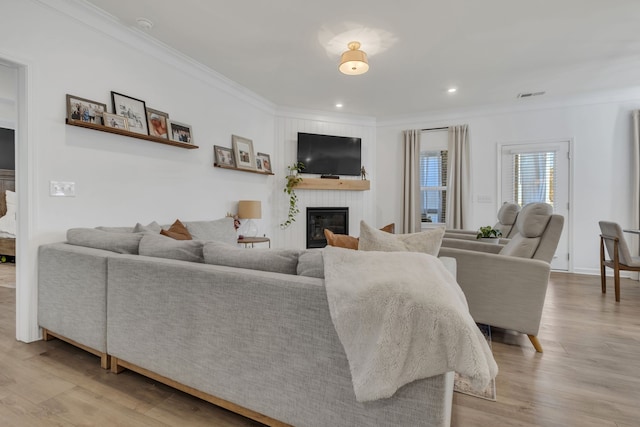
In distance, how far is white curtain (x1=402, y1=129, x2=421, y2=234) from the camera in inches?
223

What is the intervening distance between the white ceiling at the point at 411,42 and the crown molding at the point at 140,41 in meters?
0.08

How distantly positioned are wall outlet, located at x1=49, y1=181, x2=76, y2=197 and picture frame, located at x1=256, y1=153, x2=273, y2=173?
2560 mm

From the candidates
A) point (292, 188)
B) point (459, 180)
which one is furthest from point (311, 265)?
point (459, 180)

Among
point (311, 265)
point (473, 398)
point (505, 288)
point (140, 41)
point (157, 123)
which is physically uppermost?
point (140, 41)

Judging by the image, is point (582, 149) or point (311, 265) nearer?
point (311, 265)

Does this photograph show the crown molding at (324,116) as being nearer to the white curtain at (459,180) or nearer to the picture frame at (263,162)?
the picture frame at (263,162)

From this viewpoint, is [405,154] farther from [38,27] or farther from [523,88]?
[38,27]

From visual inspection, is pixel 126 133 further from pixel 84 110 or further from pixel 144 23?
pixel 144 23

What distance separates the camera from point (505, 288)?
2.24m

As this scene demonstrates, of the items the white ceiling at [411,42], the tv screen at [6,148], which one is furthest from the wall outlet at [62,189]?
the tv screen at [6,148]

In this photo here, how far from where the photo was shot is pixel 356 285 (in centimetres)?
107

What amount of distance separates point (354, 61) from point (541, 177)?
3.80 meters

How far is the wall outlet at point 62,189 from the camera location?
2.32 m

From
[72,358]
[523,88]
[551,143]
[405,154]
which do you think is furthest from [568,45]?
[72,358]
